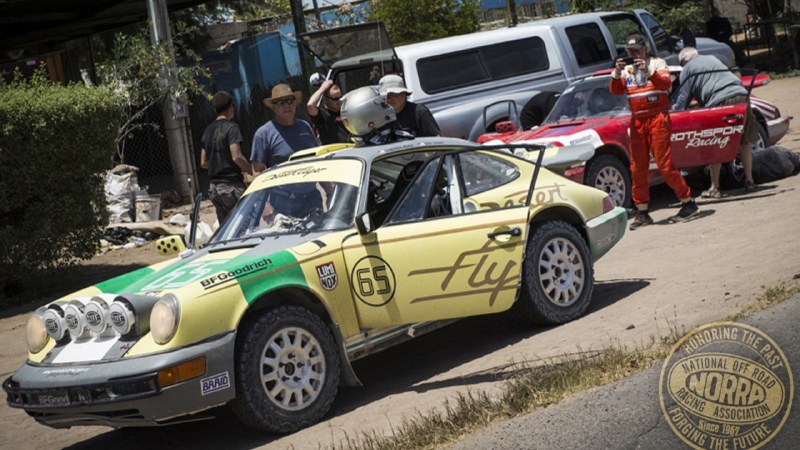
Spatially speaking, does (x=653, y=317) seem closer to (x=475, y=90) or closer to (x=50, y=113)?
(x=50, y=113)

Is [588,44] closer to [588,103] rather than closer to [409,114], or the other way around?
[588,103]

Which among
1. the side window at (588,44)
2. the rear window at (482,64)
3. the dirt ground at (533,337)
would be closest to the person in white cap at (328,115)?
the dirt ground at (533,337)

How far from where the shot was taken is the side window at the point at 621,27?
55.4 feet

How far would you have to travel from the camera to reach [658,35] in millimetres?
17469

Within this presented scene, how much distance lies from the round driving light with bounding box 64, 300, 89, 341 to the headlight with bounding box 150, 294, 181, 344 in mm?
588

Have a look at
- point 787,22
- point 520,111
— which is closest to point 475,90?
point 520,111

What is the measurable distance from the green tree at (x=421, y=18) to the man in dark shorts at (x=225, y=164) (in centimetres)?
1602

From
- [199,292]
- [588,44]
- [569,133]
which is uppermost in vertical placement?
[588,44]

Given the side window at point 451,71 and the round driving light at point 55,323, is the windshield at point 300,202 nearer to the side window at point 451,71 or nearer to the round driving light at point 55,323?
the round driving light at point 55,323

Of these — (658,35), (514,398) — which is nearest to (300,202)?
(514,398)

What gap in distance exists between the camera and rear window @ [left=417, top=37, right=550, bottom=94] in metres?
15.6

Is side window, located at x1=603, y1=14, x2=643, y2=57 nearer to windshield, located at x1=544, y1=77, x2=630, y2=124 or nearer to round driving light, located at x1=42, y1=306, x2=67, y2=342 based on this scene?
windshield, located at x1=544, y1=77, x2=630, y2=124

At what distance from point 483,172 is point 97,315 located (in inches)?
120

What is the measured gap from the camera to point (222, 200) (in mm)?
10633
